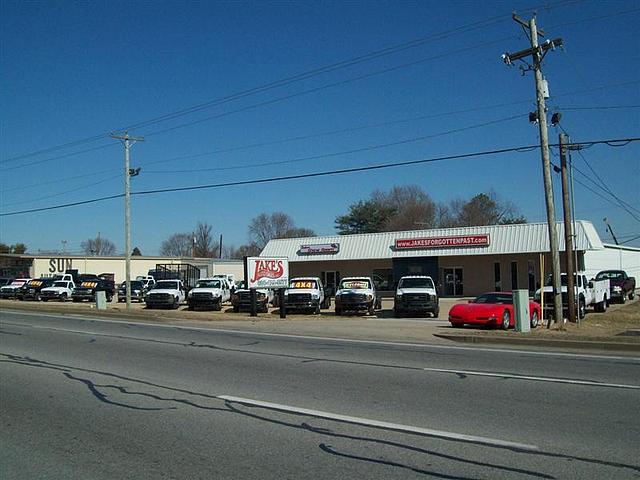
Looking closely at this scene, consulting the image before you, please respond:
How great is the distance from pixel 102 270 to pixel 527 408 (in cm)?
8003

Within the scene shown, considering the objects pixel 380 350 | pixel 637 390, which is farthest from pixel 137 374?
pixel 637 390

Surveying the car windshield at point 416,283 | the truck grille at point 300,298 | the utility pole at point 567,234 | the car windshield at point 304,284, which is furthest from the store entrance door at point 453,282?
the utility pole at point 567,234

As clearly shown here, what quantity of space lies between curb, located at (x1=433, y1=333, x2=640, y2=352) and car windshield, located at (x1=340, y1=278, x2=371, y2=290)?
12084mm

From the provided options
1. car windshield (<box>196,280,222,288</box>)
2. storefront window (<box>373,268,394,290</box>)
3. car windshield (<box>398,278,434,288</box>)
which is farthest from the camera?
storefront window (<box>373,268,394,290</box>)

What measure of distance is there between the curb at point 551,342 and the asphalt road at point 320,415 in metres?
1.79

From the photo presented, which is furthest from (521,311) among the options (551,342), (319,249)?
(319,249)

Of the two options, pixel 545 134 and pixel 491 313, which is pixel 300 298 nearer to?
pixel 491 313

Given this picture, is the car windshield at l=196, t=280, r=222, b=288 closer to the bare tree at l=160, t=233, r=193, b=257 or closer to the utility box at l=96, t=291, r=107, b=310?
the utility box at l=96, t=291, r=107, b=310

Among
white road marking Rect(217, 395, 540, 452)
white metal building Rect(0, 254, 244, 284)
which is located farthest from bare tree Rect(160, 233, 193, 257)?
white road marking Rect(217, 395, 540, 452)

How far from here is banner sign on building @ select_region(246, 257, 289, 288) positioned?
3048 centimetres

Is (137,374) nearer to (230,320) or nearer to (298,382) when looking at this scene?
(298,382)

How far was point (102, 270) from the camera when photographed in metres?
82.0

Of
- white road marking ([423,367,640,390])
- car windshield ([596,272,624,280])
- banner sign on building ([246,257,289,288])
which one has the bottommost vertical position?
white road marking ([423,367,640,390])

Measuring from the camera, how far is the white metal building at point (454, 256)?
40.8m
